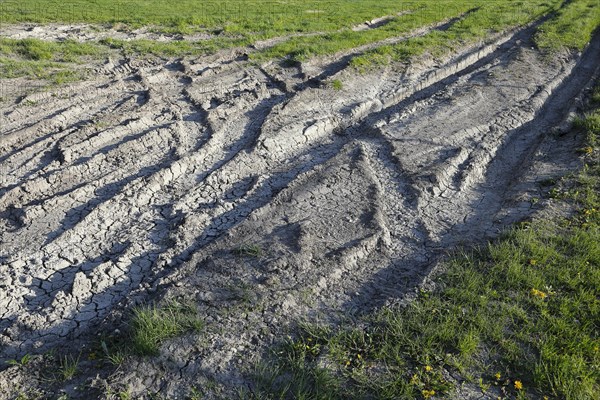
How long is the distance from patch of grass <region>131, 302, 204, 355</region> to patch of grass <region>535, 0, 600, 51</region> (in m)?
15.9

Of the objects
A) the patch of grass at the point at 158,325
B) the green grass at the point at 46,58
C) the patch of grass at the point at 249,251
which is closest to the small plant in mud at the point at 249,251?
the patch of grass at the point at 249,251

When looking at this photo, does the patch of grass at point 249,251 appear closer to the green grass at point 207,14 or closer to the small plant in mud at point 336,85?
the small plant in mud at point 336,85

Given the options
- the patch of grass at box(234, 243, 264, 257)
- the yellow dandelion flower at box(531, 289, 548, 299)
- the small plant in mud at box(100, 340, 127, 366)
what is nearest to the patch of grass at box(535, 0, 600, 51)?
the yellow dandelion flower at box(531, 289, 548, 299)

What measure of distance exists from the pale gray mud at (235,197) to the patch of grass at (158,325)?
14 cm

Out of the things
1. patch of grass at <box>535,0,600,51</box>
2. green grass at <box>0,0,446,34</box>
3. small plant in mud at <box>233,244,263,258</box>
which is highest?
green grass at <box>0,0,446,34</box>

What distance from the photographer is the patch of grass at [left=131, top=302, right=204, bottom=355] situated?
481cm

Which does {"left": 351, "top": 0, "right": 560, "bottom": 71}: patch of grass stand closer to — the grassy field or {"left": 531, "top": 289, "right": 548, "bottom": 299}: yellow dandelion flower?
the grassy field

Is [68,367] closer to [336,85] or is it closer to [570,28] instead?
[336,85]

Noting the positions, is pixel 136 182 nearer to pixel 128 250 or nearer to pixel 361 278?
pixel 128 250

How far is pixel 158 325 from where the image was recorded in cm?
497

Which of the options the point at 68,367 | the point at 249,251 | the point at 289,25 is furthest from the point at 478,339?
the point at 289,25

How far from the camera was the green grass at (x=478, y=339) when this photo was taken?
4426mm

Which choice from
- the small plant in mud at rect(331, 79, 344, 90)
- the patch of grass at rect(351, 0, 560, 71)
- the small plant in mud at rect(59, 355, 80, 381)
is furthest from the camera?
the patch of grass at rect(351, 0, 560, 71)

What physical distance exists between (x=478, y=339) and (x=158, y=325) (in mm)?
3454
